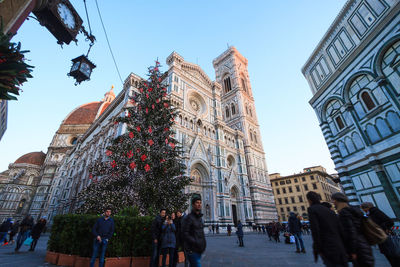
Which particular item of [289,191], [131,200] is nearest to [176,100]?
[131,200]

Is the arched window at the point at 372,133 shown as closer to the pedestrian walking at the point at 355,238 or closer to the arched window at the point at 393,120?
the arched window at the point at 393,120

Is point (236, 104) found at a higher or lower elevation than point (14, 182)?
A: higher

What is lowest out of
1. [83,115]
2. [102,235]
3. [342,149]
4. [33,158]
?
[102,235]

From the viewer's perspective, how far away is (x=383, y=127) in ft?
29.2

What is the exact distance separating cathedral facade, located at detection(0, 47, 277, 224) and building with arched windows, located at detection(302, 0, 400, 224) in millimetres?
13916

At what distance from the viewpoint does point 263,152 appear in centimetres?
3628

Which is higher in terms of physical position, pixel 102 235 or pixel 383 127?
pixel 383 127

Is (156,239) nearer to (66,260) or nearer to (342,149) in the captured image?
(66,260)

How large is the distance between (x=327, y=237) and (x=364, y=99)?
37.0 ft

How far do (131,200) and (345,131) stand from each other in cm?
1319

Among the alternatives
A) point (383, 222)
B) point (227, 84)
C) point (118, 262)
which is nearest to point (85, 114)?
point (227, 84)

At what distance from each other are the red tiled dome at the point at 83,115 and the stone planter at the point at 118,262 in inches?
2138

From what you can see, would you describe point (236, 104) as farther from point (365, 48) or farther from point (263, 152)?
point (365, 48)

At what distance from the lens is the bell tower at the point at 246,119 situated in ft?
98.8
